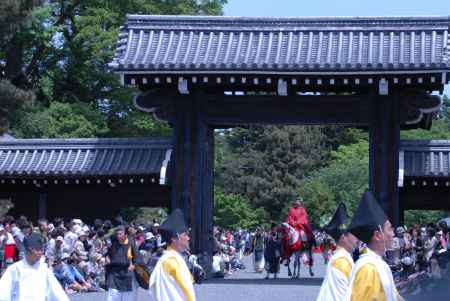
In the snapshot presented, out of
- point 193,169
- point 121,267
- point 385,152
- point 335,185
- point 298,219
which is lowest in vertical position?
point 121,267

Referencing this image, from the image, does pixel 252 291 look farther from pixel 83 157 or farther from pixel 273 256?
pixel 83 157

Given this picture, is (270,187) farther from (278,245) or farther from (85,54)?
(278,245)

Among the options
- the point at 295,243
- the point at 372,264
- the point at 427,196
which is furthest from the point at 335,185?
the point at 372,264

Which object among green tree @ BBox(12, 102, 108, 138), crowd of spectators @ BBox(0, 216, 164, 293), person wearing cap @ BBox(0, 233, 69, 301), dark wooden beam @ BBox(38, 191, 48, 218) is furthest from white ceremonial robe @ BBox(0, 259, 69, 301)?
green tree @ BBox(12, 102, 108, 138)

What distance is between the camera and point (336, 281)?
11.3 meters

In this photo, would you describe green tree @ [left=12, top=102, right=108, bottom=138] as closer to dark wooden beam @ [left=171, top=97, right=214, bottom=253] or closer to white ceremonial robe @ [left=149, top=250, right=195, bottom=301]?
dark wooden beam @ [left=171, top=97, right=214, bottom=253]

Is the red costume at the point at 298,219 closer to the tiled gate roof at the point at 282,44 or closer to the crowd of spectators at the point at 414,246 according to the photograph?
the crowd of spectators at the point at 414,246

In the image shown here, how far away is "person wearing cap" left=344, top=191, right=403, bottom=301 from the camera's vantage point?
25.4 feet

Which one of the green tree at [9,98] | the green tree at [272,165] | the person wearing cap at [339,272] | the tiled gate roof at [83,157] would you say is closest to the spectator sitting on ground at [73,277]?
the tiled gate roof at [83,157]

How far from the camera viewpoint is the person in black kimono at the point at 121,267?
54.6 feet

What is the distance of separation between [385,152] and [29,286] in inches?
536

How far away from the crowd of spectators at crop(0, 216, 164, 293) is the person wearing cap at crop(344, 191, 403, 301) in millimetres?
13900

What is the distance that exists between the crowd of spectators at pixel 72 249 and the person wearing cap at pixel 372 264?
547 inches

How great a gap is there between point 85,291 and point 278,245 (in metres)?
6.20
